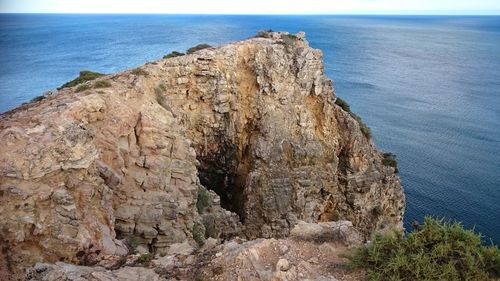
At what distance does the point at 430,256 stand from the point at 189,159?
13317 millimetres

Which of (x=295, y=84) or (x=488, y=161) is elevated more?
(x=295, y=84)

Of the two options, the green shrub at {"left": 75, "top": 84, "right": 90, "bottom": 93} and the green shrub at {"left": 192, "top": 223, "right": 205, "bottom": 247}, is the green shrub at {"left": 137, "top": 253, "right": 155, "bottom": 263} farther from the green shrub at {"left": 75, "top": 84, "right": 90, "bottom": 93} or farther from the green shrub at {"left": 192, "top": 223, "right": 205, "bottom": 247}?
the green shrub at {"left": 75, "top": 84, "right": 90, "bottom": 93}

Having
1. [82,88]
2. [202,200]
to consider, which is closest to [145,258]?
[82,88]

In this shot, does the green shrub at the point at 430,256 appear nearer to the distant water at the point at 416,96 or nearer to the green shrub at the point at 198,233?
the green shrub at the point at 198,233

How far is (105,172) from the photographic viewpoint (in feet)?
56.1

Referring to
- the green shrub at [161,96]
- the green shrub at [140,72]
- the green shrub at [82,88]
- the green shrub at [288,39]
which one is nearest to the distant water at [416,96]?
the green shrub at [288,39]

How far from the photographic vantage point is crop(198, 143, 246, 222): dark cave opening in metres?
32.9

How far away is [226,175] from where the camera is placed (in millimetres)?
34031

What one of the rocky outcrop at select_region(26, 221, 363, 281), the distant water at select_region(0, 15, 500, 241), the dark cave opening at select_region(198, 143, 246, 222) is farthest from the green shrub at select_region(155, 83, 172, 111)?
the distant water at select_region(0, 15, 500, 241)

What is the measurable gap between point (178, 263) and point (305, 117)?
22829 millimetres

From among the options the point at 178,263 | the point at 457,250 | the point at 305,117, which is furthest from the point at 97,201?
the point at 305,117

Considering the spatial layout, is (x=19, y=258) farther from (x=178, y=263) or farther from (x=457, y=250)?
(x=457, y=250)

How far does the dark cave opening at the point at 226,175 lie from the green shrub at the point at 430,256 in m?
21.3

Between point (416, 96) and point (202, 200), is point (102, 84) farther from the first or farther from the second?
point (416, 96)
